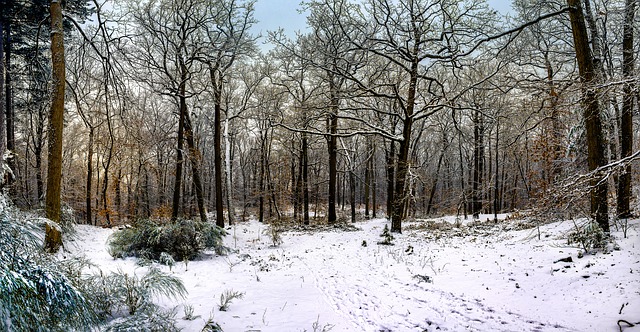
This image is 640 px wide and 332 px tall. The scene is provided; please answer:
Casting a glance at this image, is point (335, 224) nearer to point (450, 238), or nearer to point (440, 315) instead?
point (450, 238)

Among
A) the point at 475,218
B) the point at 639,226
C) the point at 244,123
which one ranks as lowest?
the point at 475,218

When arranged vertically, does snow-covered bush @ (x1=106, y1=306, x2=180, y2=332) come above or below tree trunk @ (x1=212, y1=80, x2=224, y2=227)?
below

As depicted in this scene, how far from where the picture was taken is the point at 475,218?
18.4 meters

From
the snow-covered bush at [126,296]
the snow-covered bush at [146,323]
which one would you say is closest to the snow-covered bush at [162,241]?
the snow-covered bush at [126,296]

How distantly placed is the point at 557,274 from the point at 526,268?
0.66m

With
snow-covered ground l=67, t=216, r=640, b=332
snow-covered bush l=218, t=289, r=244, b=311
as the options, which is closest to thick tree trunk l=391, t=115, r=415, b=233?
snow-covered ground l=67, t=216, r=640, b=332

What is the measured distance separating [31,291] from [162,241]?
5834 millimetres

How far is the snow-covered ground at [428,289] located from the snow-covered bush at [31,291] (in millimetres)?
1486

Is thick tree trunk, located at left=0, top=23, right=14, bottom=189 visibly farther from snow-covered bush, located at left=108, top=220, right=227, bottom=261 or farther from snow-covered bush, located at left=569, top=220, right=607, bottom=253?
snow-covered bush, located at left=569, top=220, right=607, bottom=253

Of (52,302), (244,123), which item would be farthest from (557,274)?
(244,123)

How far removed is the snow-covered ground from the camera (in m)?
3.97

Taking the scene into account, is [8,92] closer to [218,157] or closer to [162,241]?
[218,157]

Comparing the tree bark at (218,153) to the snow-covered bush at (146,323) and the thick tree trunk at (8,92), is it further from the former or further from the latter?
the snow-covered bush at (146,323)

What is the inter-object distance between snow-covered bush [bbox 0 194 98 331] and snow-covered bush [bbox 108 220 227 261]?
16.1 feet
